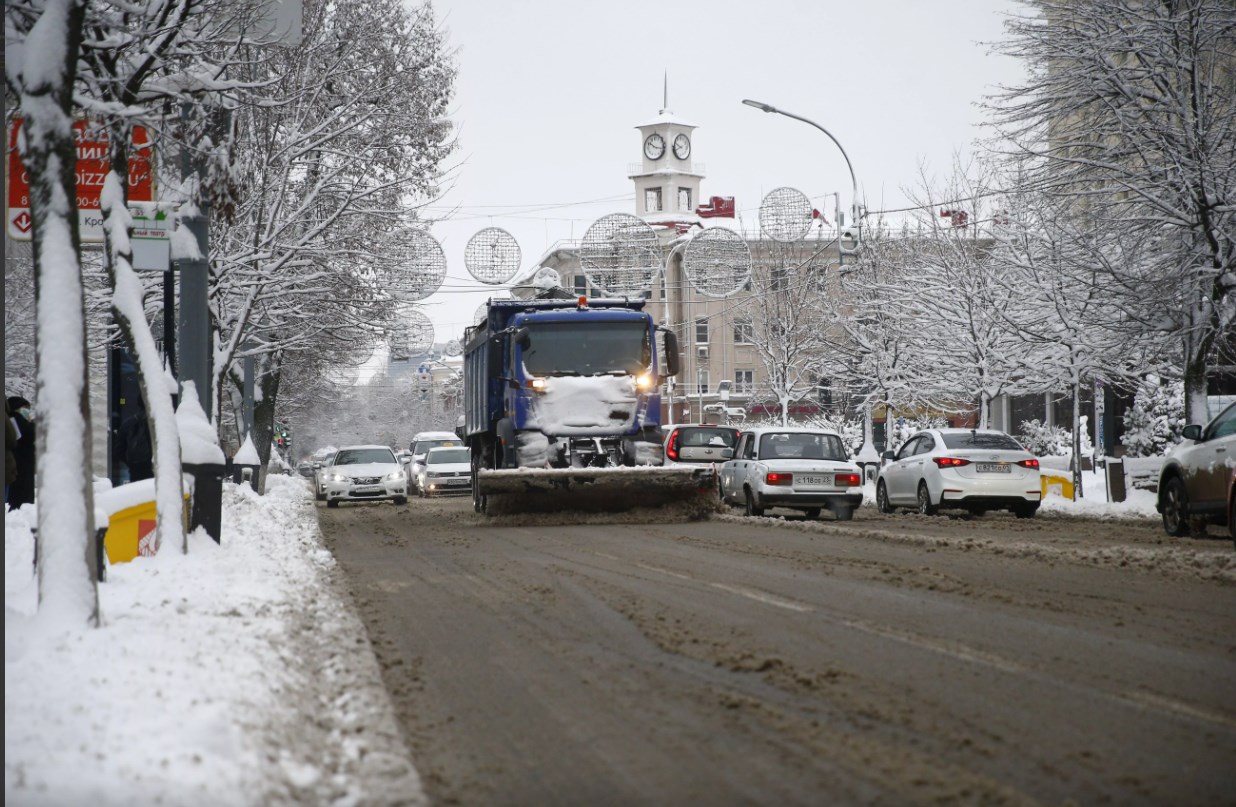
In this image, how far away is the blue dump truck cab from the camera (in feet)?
73.9

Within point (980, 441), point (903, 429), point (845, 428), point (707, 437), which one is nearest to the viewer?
point (980, 441)

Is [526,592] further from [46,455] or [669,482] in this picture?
[669,482]

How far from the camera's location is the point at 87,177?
15086 millimetres

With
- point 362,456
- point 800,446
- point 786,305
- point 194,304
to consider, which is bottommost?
point 362,456

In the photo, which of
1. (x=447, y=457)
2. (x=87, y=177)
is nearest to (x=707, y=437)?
(x=447, y=457)

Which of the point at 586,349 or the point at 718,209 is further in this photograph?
the point at 718,209

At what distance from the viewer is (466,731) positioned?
6.36 m

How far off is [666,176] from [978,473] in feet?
279

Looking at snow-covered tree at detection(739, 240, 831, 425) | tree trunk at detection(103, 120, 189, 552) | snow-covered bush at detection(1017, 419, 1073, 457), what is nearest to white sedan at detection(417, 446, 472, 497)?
snow-covered tree at detection(739, 240, 831, 425)

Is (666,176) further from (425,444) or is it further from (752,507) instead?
(752,507)

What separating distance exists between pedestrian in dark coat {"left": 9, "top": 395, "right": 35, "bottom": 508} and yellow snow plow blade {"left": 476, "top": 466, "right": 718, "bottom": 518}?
6.20 metres

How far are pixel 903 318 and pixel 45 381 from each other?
33850 millimetres

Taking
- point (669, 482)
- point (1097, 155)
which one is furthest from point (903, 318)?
point (669, 482)

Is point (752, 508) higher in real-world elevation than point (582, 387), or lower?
lower
